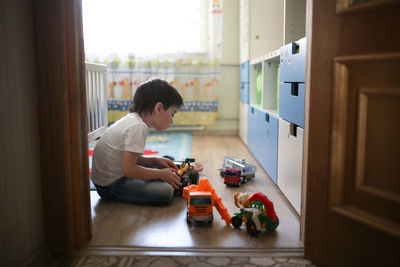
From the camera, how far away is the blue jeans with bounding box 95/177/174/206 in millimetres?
1600

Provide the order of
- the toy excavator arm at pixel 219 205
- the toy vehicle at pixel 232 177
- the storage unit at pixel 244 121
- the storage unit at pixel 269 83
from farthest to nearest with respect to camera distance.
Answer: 1. the storage unit at pixel 244 121
2. the storage unit at pixel 269 83
3. the toy vehicle at pixel 232 177
4. the toy excavator arm at pixel 219 205

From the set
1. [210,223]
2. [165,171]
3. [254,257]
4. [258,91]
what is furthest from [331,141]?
[258,91]

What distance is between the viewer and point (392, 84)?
2.81 feet

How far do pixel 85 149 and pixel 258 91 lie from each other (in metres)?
1.90

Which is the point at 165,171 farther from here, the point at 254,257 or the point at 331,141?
the point at 331,141

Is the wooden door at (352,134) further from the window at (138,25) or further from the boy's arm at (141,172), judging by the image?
the window at (138,25)

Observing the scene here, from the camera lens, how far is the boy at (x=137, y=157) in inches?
62.9

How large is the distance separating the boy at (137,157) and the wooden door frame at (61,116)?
450 mm

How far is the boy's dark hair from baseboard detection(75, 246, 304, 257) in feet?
2.34

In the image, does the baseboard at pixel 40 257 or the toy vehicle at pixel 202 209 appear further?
the toy vehicle at pixel 202 209

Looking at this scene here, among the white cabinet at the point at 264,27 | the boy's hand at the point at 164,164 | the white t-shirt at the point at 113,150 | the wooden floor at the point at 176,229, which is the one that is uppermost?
the white cabinet at the point at 264,27

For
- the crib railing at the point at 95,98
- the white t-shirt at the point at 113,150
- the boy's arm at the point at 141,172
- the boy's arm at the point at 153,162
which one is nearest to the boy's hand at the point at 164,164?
the boy's arm at the point at 153,162

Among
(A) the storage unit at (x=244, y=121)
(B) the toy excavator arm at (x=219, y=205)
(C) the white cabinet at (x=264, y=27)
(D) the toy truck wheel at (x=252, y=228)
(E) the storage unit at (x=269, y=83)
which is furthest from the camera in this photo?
(A) the storage unit at (x=244, y=121)

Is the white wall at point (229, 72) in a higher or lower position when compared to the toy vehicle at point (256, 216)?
higher
